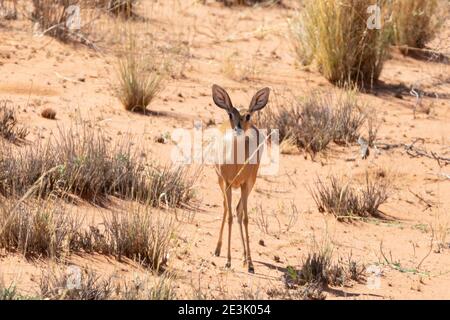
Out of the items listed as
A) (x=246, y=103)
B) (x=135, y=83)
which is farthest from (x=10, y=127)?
(x=246, y=103)

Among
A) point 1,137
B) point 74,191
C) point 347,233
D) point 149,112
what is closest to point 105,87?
point 149,112

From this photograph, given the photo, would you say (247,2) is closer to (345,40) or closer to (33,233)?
(345,40)

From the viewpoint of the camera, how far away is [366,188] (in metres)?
9.01

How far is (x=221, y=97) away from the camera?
6.63m

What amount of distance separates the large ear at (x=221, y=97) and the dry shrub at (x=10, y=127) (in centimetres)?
303

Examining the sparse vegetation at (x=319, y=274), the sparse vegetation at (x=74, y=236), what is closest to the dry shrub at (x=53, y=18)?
the sparse vegetation at (x=74, y=236)

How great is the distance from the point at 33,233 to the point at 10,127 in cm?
274

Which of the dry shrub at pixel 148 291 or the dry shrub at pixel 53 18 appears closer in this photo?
the dry shrub at pixel 148 291

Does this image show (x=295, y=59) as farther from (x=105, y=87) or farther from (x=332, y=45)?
(x=105, y=87)

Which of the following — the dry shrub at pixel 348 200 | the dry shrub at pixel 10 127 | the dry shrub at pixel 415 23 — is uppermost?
the dry shrub at pixel 415 23

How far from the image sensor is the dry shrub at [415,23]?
1391cm

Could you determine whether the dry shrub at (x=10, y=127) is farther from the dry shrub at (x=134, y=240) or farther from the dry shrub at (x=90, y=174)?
the dry shrub at (x=134, y=240)

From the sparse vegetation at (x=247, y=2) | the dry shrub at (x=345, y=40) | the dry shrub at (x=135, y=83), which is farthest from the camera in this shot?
the sparse vegetation at (x=247, y=2)

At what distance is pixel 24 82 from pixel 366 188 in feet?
12.9
